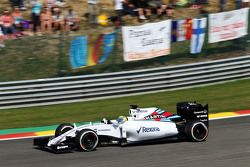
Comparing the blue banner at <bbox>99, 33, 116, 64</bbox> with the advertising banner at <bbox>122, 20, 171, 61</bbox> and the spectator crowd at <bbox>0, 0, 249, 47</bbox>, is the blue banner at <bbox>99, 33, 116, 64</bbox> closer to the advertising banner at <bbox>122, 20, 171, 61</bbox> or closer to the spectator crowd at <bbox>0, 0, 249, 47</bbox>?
the advertising banner at <bbox>122, 20, 171, 61</bbox>

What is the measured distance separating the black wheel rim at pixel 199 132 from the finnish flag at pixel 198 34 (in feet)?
26.2

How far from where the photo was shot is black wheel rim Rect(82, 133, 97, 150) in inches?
350

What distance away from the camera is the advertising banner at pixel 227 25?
57.5ft

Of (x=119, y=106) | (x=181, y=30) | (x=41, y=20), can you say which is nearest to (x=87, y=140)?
(x=119, y=106)

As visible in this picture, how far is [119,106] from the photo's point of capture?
14430 mm

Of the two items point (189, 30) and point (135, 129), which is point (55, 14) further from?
point (135, 129)

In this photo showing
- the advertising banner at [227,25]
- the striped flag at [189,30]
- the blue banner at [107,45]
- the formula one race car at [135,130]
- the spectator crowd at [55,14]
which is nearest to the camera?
the formula one race car at [135,130]

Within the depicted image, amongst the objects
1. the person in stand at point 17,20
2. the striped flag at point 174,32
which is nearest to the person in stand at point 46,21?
the person in stand at point 17,20

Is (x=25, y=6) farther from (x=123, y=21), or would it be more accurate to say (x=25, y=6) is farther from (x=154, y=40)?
(x=154, y=40)

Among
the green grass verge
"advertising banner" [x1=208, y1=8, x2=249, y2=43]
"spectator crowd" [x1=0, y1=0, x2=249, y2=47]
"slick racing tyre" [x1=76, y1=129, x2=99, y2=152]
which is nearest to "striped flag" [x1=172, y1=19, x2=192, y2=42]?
"advertising banner" [x1=208, y1=8, x2=249, y2=43]

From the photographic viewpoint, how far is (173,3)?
2277cm

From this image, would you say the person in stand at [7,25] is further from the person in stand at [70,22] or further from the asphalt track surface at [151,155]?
the asphalt track surface at [151,155]

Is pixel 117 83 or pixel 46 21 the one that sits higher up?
pixel 46 21

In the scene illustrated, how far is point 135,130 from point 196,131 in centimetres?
116
